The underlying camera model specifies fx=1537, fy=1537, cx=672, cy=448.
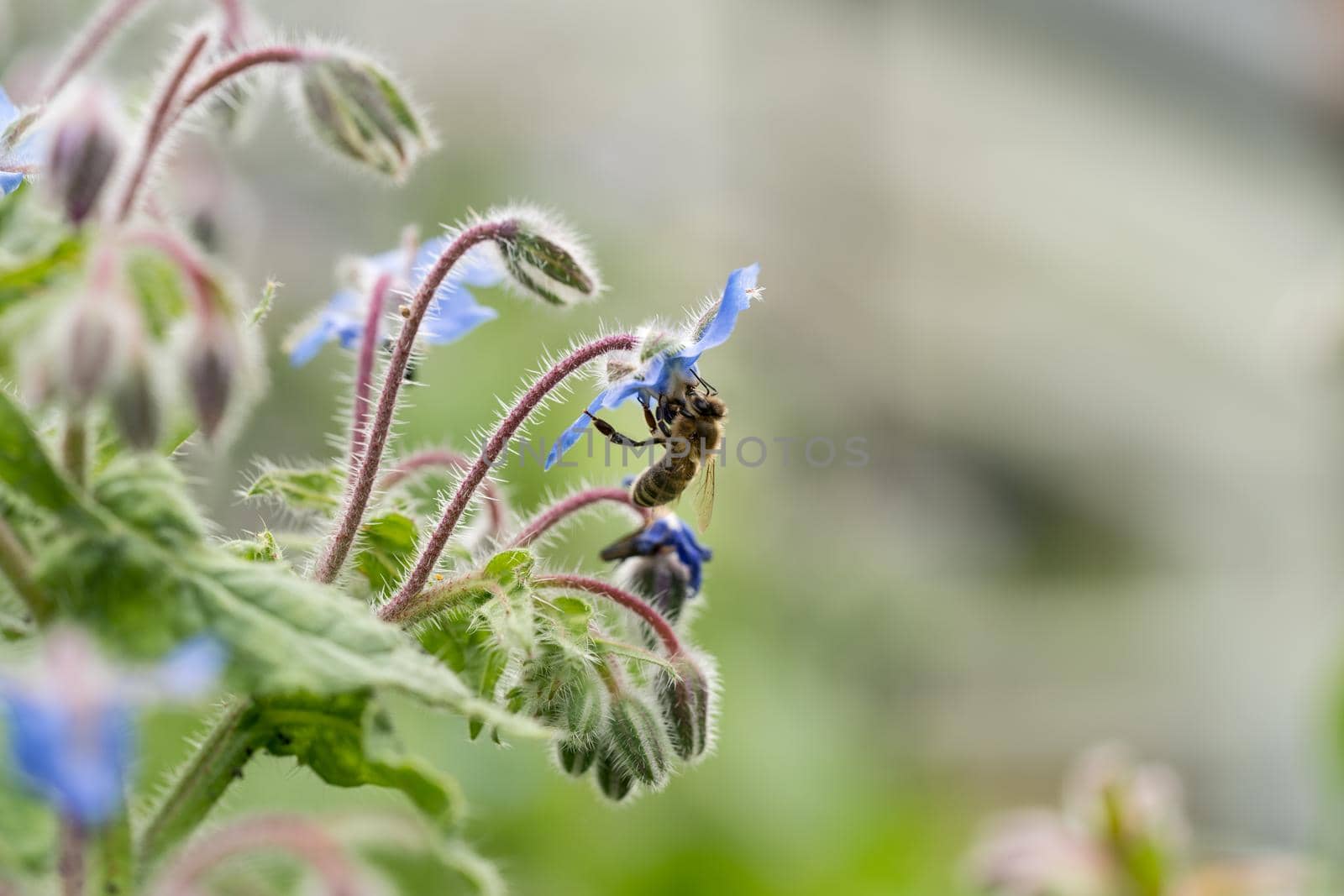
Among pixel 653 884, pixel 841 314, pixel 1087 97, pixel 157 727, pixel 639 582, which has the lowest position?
pixel 639 582

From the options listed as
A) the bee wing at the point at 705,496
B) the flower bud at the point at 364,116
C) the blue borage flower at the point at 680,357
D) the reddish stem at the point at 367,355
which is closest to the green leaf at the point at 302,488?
the reddish stem at the point at 367,355

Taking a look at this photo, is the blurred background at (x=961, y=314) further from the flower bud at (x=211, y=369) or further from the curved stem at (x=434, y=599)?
the flower bud at (x=211, y=369)

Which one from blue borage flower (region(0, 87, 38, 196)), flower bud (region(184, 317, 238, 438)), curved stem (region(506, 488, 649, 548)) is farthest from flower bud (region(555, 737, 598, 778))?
blue borage flower (region(0, 87, 38, 196))

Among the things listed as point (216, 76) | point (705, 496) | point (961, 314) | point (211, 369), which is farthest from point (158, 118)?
point (961, 314)

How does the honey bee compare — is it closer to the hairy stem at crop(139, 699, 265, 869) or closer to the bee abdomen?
the bee abdomen

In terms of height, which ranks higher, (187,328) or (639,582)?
(639,582)

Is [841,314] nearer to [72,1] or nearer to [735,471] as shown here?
[735,471]

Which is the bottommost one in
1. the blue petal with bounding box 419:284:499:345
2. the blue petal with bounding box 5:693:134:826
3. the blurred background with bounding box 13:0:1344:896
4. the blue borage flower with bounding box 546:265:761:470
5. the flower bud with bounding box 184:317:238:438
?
the blue petal with bounding box 5:693:134:826

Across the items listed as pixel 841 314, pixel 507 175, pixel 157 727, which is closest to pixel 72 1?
pixel 507 175
